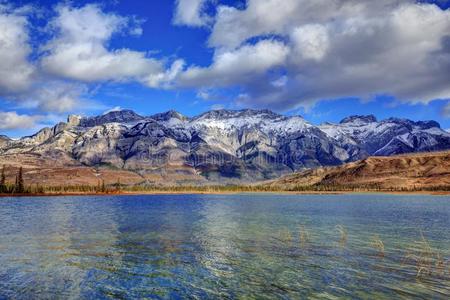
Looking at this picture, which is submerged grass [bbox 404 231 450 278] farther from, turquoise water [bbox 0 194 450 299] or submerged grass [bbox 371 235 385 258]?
submerged grass [bbox 371 235 385 258]

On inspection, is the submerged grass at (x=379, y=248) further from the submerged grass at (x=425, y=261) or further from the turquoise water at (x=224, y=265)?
the submerged grass at (x=425, y=261)

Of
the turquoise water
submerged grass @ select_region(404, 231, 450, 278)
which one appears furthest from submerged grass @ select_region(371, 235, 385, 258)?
submerged grass @ select_region(404, 231, 450, 278)

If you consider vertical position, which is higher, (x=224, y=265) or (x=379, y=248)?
(x=224, y=265)

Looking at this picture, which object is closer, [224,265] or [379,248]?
[224,265]

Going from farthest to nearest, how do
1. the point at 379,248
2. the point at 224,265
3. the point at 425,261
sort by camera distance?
1. the point at 379,248
2. the point at 425,261
3. the point at 224,265

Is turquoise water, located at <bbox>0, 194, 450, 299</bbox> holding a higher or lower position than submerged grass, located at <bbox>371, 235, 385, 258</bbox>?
higher

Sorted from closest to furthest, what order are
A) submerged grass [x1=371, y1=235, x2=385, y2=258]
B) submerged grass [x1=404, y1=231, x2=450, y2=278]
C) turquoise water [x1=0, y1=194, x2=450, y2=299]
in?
turquoise water [x1=0, y1=194, x2=450, y2=299] < submerged grass [x1=404, y1=231, x2=450, y2=278] < submerged grass [x1=371, y1=235, x2=385, y2=258]

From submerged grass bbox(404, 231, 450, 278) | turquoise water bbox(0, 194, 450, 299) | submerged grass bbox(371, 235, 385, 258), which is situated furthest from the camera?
submerged grass bbox(371, 235, 385, 258)

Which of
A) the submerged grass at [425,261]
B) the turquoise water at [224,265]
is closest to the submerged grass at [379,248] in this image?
the turquoise water at [224,265]

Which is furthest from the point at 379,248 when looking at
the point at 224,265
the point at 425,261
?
the point at 224,265

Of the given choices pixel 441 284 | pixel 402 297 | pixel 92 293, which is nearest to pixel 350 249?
pixel 441 284

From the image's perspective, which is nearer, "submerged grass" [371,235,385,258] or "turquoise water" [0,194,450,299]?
"turquoise water" [0,194,450,299]

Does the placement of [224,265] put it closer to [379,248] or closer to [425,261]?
[425,261]

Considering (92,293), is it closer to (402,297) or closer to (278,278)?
(278,278)
